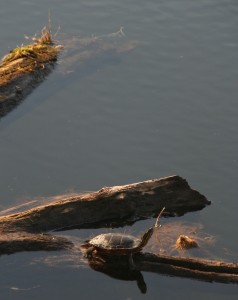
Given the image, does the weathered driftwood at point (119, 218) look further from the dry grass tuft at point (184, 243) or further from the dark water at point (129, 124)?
the dry grass tuft at point (184, 243)

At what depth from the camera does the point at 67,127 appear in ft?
49.0

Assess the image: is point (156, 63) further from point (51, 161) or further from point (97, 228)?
point (97, 228)

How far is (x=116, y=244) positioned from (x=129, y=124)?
183 inches

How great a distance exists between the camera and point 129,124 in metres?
14.9

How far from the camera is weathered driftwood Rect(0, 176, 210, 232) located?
1125 cm

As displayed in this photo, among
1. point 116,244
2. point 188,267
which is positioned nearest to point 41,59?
point 116,244

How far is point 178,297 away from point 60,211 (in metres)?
2.04

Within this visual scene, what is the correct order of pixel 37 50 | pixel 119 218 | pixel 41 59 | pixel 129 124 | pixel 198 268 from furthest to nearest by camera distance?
pixel 37 50 → pixel 41 59 → pixel 129 124 → pixel 119 218 → pixel 198 268

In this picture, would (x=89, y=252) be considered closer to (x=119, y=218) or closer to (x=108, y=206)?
(x=108, y=206)

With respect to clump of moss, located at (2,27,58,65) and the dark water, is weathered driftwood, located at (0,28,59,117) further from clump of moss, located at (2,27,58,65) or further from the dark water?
the dark water

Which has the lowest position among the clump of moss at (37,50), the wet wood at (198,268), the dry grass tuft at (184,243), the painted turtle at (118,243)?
the dry grass tuft at (184,243)

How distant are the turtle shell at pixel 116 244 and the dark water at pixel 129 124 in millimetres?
439

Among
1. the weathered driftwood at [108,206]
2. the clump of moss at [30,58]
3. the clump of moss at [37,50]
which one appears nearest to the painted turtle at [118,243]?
the weathered driftwood at [108,206]

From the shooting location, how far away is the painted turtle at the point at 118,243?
34.5ft
